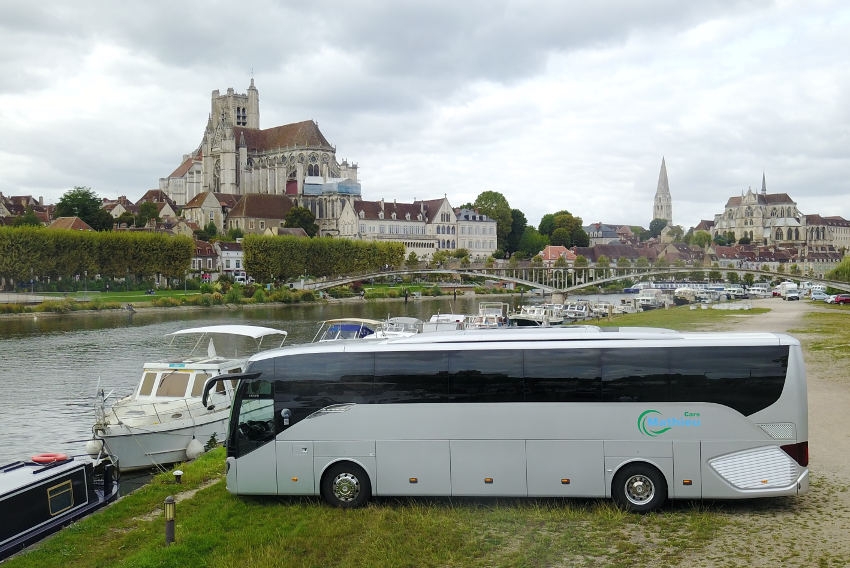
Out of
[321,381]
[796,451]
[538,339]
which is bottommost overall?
[796,451]

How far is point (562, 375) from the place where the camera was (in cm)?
1291


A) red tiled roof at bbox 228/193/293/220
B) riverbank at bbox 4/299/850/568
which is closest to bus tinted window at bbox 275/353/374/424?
riverbank at bbox 4/299/850/568

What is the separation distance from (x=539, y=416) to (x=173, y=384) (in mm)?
13607

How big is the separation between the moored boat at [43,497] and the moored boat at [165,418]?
14.8ft

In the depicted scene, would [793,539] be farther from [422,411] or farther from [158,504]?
[158,504]

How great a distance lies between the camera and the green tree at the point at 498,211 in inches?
6471

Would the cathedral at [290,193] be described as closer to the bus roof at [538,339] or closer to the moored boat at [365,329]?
the moored boat at [365,329]

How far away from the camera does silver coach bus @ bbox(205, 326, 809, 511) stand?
12.7 m

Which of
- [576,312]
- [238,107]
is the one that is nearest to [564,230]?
[238,107]

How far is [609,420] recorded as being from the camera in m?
12.8

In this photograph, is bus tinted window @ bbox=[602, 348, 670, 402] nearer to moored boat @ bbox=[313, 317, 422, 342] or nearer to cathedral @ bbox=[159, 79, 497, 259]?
moored boat @ bbox=[313, 317, 422, 342]

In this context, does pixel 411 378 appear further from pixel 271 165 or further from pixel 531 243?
pixel 271 165

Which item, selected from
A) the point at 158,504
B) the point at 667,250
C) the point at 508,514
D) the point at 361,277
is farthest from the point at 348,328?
the point at 667,250

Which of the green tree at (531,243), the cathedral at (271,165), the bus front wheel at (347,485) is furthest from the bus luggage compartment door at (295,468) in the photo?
the green tree at (531,243)
